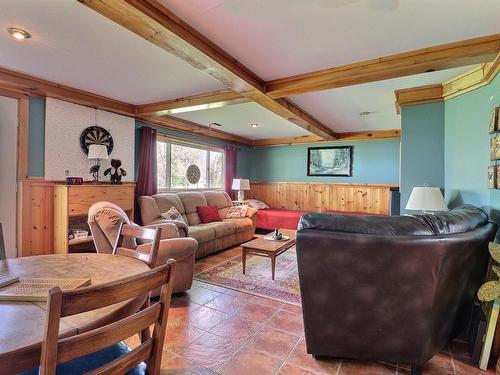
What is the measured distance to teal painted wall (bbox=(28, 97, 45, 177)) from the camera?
3209mm

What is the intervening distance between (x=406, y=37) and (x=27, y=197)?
415 cm

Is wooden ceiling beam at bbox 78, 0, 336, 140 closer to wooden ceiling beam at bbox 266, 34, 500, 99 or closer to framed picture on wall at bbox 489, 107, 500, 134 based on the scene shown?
wooden ceiling beam at bbox 266, 34, 500, 99

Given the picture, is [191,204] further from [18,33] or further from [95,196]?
[18,33]

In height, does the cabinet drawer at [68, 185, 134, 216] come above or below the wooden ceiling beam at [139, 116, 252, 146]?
below

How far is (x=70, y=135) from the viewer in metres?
3.56

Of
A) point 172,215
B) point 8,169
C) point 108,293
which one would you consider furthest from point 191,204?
point 108,293

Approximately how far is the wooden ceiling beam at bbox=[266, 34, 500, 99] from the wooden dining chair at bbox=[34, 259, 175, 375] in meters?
2.42

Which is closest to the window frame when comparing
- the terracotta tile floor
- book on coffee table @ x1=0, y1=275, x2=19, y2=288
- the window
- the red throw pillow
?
the window

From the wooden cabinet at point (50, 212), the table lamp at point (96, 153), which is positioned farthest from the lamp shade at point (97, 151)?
the wooden cabinet at point (50, 212)

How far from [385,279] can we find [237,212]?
4.14 m

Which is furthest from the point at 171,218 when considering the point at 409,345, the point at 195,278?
the point at 409,345

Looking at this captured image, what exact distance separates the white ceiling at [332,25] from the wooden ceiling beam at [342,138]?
395 centimetres

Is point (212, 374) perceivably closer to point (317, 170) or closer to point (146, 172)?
point (146, 172)

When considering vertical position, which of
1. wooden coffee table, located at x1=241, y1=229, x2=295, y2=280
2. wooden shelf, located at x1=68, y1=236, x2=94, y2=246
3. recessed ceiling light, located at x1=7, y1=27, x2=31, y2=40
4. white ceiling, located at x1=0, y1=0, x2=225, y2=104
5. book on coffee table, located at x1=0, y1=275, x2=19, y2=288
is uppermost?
white ceiling, located at x1=0, y1=0, x2=225, y2=104
